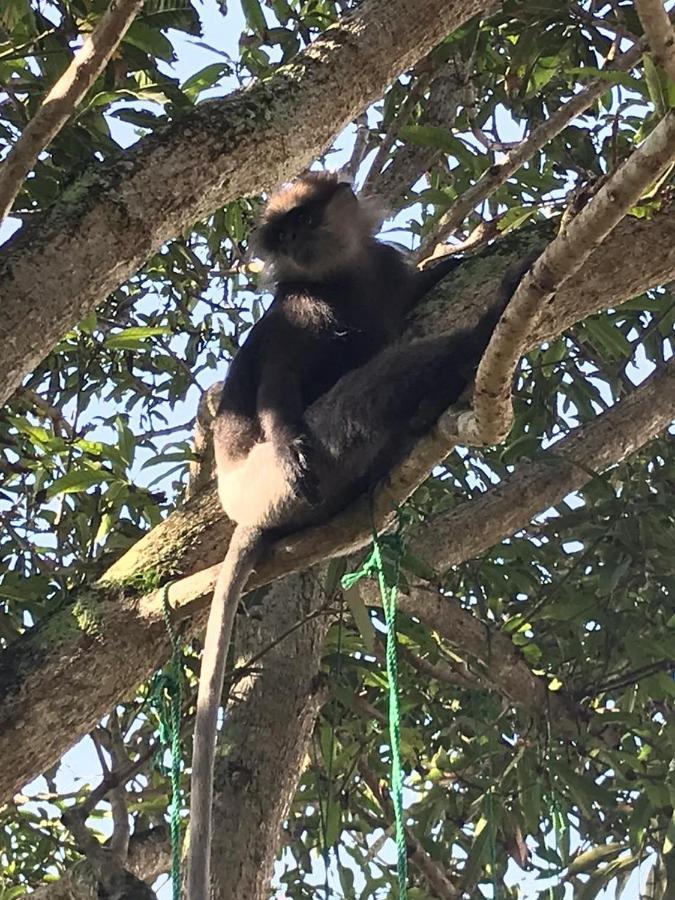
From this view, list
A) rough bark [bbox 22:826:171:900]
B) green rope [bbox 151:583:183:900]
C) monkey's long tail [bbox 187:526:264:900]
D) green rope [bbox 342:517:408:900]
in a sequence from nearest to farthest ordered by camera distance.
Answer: green rope [bbox 342:517:408:900] < monkey's long tail [bbox 187:526:264:900] < green rope [bbox 151:583:183:900] < rough bark [bbox 22:826:171:900]

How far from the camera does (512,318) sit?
1956mm

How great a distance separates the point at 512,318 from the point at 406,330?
3.44 feet

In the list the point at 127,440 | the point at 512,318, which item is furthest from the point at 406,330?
the point at 512,318

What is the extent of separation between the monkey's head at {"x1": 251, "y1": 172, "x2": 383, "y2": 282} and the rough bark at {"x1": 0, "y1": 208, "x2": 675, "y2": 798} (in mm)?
671

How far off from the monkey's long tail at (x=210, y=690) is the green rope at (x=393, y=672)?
0.23 m

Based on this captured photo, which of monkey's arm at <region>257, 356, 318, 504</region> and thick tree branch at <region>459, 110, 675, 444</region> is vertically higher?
monkey's arm at <region>257, 356, 318, 504</region>

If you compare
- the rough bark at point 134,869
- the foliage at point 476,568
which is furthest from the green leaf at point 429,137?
the rough bark at point 134,869

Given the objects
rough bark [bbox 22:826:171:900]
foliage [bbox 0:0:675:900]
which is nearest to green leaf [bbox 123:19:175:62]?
foliage [bbox 0:0:675:900]

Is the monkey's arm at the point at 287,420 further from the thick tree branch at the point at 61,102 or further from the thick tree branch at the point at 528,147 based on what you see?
the thick tree branch at the point at 61,102

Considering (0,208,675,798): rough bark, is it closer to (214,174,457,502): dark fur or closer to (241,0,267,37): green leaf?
(214,174,457,502): dark fur

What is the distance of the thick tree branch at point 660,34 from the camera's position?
170cm

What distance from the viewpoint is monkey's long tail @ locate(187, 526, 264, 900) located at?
79.4 inches

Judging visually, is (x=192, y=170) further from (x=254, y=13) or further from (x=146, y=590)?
(x=254, y=13)

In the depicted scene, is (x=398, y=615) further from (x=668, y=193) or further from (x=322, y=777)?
(x=668, y=193)
